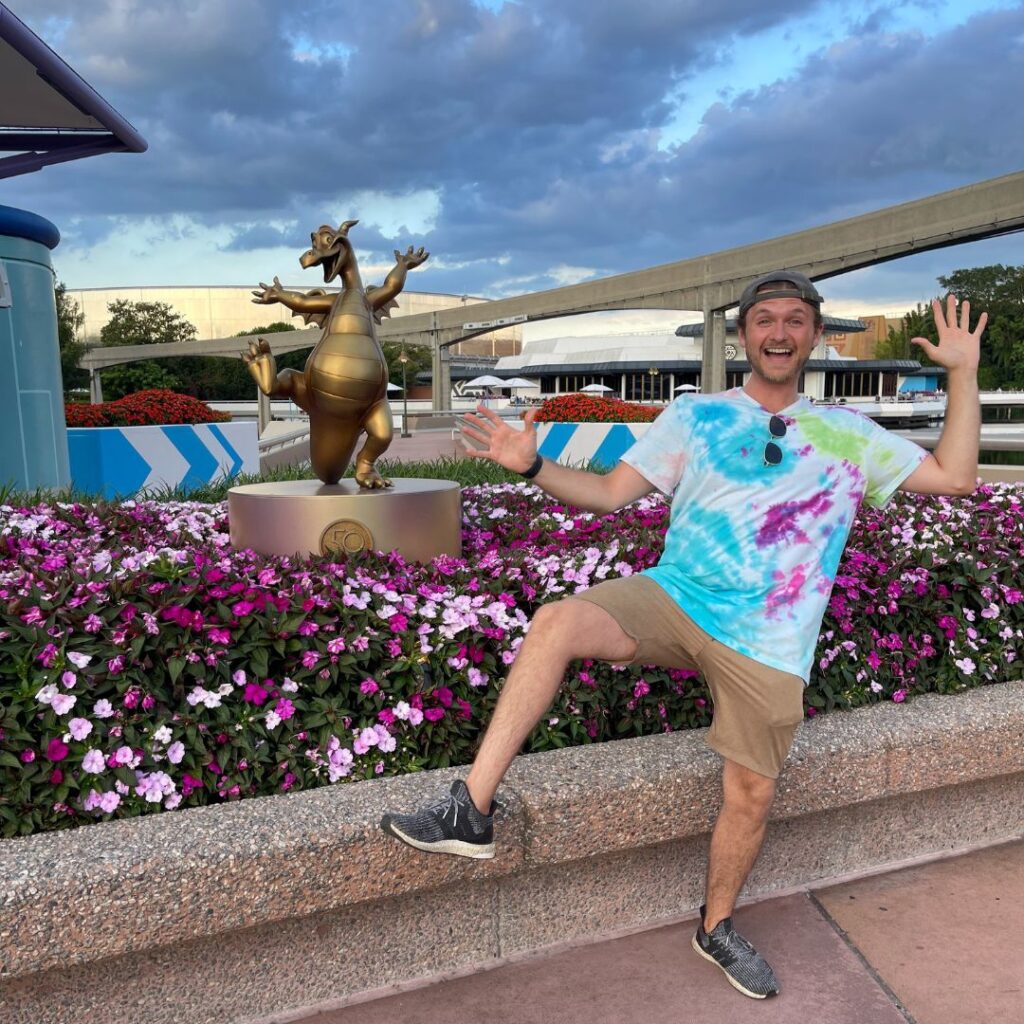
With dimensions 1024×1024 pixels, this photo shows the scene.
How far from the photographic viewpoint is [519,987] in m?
2.40

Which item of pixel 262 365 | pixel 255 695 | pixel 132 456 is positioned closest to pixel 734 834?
pixel 255 695

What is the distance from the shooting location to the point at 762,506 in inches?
93.9

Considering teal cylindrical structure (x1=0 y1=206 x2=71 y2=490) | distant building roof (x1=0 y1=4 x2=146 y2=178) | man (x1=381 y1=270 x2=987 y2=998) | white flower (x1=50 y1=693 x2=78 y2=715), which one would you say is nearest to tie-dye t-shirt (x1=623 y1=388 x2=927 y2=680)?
man (x1=381 y1=270 x2=987 y2=998)

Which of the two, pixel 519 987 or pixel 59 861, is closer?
pixel 59 861

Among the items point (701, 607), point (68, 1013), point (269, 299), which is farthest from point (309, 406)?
point (68, 1013)

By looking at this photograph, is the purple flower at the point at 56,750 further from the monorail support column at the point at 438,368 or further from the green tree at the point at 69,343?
the green tree at the point at 69,343

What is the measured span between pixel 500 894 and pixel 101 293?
387ft

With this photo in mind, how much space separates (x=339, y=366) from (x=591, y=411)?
29.1ft

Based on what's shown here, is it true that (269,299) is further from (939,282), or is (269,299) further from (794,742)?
(939,282)

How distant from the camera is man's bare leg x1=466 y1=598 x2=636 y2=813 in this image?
7.22ft

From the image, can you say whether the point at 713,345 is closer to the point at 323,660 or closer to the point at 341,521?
the point at 341,521

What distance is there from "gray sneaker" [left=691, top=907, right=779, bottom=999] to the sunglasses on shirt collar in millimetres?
1254

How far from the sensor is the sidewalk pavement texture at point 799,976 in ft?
7.45

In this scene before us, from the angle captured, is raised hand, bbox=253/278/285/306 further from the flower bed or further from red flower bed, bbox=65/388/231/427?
red flower bed, bbox=65/388/231/427
